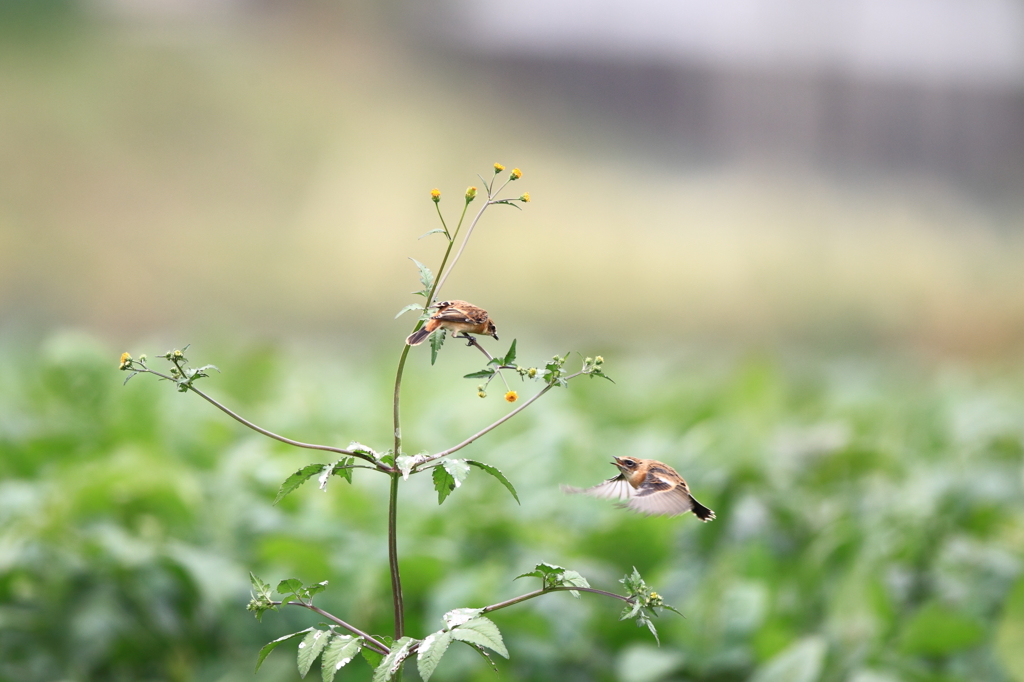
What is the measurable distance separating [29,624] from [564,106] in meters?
2.43

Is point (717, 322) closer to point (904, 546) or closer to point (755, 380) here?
point (755, 380)

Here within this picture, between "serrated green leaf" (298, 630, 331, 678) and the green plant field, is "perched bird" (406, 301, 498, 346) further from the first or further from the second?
the green plant field

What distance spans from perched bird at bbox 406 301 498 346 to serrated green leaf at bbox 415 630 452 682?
0.35 feet

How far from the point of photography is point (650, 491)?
31 cm

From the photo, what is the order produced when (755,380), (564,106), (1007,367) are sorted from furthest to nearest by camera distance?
(564,106) < (1007,367) < (755,380)

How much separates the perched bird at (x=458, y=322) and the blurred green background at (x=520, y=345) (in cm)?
40

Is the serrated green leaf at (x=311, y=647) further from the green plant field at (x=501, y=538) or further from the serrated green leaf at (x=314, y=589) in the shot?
the green plant field at (x=501, y=538)

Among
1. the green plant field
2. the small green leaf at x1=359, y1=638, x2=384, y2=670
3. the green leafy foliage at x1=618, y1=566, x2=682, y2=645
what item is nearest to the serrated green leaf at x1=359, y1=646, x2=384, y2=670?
the small green leaf at x1=359, y1=638, x2=384, y2=670

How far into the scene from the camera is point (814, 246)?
2.81m

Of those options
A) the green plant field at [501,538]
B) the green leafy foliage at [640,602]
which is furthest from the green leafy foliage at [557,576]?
the green plant field at [501,538]

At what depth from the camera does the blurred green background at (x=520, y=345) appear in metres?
0.68

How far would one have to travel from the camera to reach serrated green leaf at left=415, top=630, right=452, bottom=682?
0.30 meters

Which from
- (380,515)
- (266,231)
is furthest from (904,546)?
(266,231)

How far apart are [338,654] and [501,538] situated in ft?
1.50
